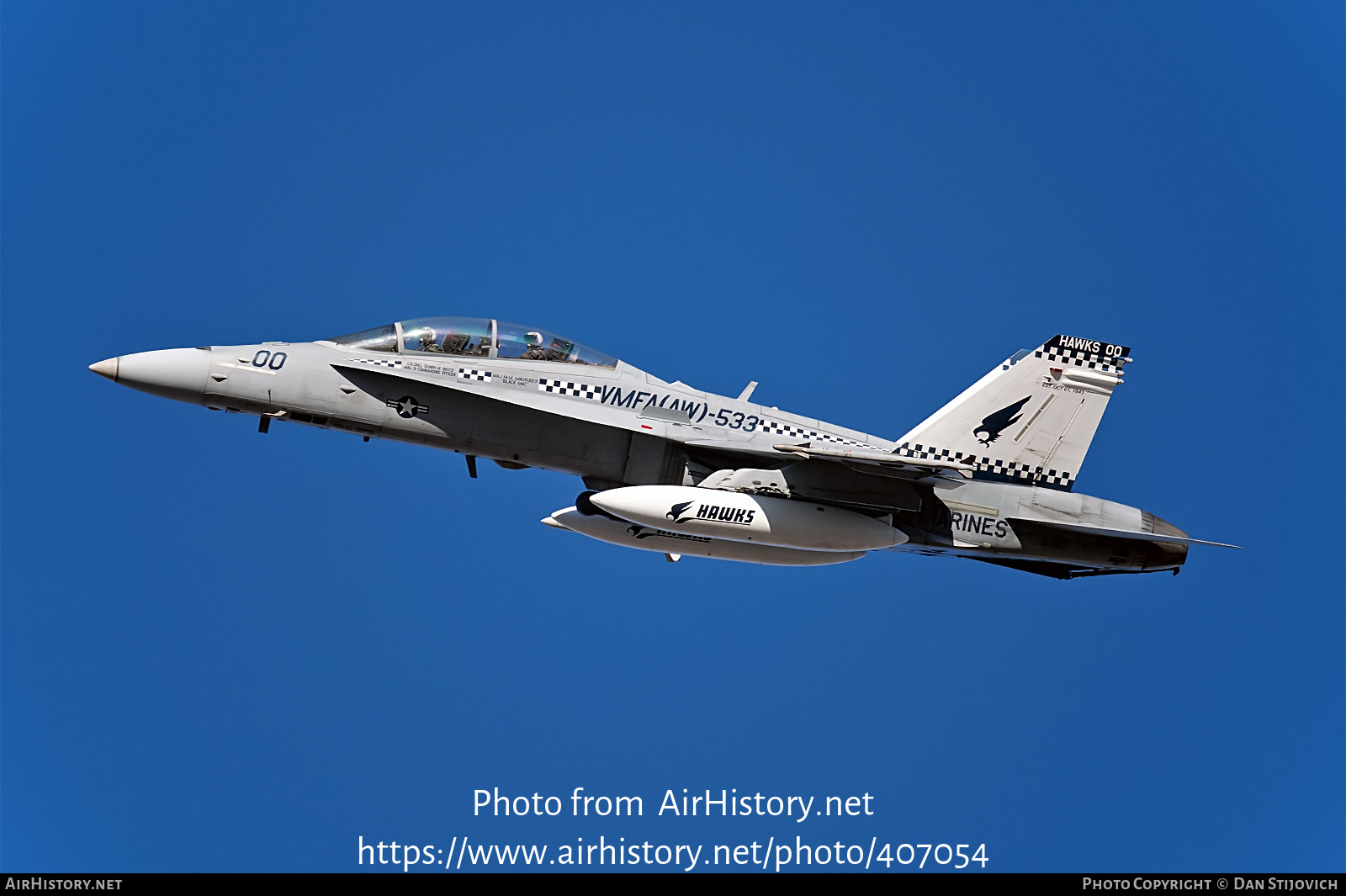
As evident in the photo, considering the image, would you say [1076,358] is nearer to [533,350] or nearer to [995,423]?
[995,423]

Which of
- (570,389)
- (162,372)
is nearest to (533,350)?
(570,389)

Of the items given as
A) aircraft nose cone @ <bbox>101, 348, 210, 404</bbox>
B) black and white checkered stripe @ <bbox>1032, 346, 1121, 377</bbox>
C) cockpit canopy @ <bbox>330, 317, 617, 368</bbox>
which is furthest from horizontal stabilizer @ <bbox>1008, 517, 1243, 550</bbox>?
aircraft nose cone @ <bbox>101, 348, 210, 404</bbox>

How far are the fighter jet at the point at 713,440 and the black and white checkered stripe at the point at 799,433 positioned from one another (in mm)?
30

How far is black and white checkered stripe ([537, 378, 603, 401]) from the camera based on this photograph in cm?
1588

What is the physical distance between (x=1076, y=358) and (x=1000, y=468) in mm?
1823

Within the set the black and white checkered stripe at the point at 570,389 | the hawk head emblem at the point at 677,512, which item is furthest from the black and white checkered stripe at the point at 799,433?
the black and white checkered stripe at the point at 570,389

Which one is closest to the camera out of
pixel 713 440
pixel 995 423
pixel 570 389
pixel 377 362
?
pixel 377 362

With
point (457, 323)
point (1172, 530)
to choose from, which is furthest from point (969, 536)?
point (457, 323)

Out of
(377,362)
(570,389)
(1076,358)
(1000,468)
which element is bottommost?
(1000,468)

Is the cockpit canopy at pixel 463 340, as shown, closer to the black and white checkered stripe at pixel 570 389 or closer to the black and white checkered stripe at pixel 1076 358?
the black and white checkered stripe at pixel 570 389

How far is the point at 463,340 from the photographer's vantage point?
15.9 m
